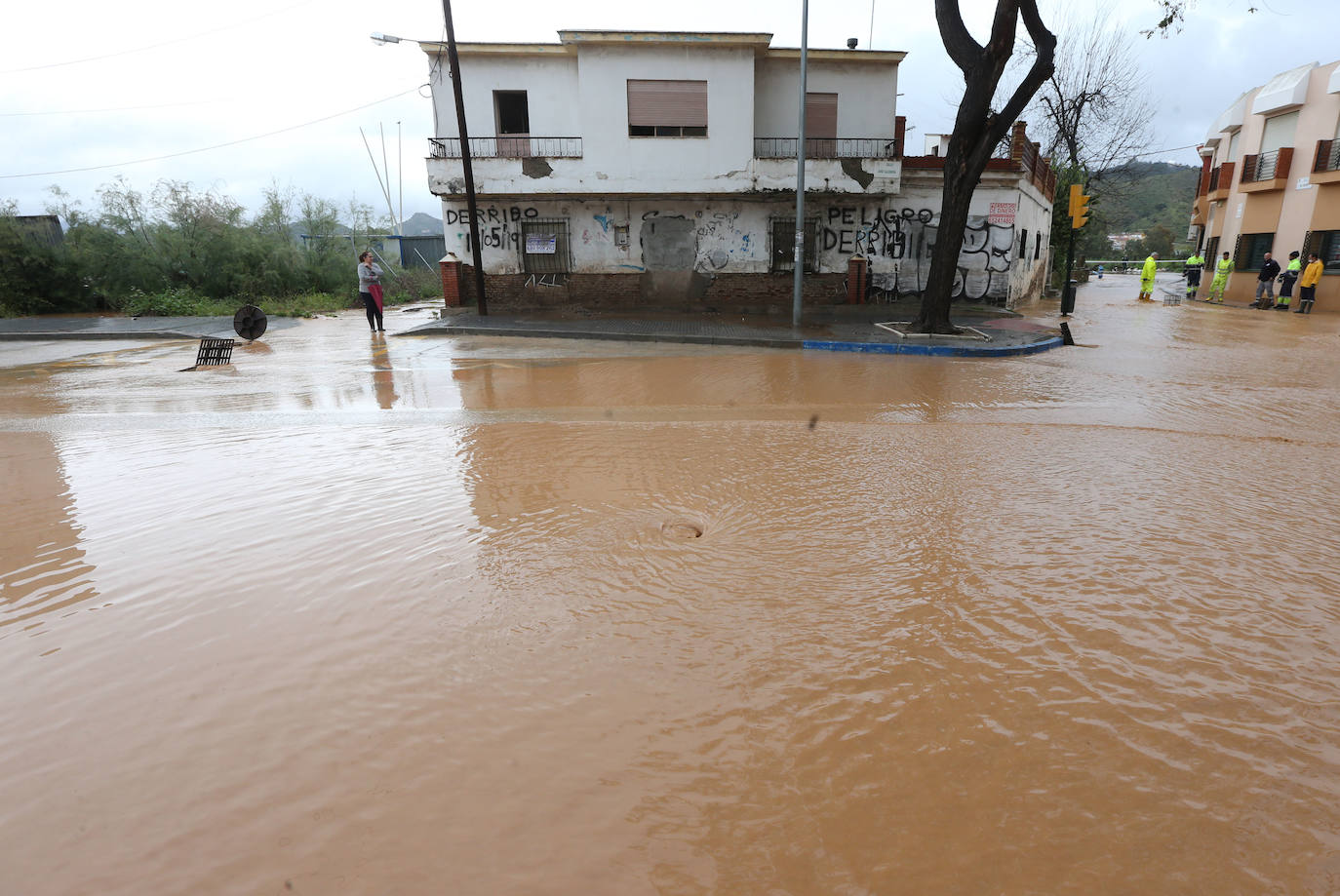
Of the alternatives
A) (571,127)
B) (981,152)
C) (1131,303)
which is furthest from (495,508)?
(1131,303)

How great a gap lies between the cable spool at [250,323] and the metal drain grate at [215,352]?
235 cm

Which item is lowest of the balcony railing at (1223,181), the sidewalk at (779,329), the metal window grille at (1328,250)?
the sidewalk at (779,329)

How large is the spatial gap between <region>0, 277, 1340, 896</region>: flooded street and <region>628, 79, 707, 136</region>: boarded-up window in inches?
527

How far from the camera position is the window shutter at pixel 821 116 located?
17922mm

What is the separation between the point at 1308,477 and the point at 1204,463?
0.59 meters

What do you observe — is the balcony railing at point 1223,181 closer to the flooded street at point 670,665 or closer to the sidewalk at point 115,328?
the flooded street at point 670,665

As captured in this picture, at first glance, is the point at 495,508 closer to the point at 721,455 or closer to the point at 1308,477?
the point at 721,455

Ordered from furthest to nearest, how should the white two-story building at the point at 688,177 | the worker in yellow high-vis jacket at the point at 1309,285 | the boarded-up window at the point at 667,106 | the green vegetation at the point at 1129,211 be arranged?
1. the green vegetation at the point at 1129,211
2. the worker in yellow high-vis jacket at the point at 1309,285
3. the boarded-up window at the point at 667,106
4. the white two-story building at the point at 688,177

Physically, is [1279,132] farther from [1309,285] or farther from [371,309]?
[371,309]

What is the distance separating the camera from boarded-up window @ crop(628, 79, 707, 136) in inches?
663

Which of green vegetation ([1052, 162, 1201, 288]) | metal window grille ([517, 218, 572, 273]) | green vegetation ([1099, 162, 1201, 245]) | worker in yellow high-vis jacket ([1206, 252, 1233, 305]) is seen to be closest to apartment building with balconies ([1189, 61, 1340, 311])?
worker in yellow high-vis jacket ([1206, 252, 1233, 305])

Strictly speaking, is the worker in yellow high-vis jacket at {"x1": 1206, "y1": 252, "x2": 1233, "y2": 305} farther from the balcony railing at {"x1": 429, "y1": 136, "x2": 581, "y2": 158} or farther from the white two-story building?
the balcony railing at {"x1": 429, "y1": 136, "x2": 581, "y2": 158}

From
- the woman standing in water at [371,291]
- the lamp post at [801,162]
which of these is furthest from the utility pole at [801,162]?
the woman standing in water at [371,291]

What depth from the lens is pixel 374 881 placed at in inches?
72.1
